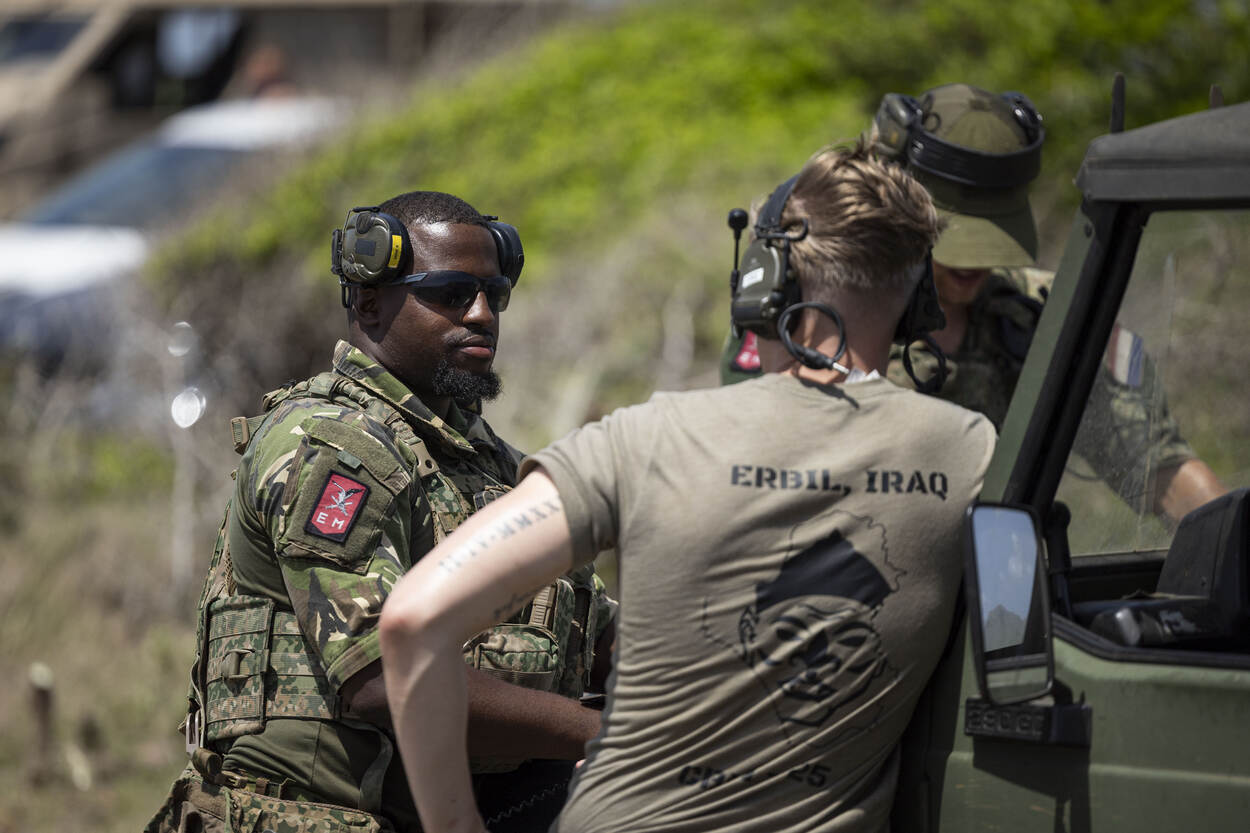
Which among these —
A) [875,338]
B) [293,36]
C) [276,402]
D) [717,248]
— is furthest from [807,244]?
[293,36]

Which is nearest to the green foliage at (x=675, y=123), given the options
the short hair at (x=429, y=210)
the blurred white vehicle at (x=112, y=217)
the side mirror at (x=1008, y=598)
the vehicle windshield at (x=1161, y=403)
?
the blurred white vehicle at (x=112, y=217)

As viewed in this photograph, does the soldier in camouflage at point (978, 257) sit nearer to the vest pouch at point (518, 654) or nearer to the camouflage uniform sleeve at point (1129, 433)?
the camouflage uniform sleeve at point (1129, 433)

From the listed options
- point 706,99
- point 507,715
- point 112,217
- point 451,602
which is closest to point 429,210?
point 507,715

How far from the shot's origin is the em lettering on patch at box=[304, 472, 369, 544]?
2.82 meters

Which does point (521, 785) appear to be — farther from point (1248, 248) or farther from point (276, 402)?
point (1248, 248)

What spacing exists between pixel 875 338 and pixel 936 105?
216 centimetres

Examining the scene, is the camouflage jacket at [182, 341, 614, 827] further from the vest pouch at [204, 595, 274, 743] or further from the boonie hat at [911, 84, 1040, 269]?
the boonie hat at [911, 84, 1040, 269]

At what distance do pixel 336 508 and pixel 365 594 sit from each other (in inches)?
7.0

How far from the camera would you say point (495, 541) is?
2166mm

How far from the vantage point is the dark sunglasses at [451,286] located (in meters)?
3.28

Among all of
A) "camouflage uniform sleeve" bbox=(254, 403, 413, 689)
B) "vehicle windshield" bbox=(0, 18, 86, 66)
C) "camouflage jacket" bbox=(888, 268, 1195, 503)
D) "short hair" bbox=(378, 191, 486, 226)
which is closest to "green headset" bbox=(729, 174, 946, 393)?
"camouflage uniform sleeve" bbox=(254, 403, 413, 689)

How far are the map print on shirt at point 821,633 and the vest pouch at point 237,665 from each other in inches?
46.0

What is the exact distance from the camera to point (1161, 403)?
3.07m

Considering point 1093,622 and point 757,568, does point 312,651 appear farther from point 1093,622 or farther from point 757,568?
point 1093,622
